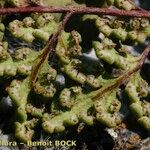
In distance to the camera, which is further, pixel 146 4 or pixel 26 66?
pixel 146 4

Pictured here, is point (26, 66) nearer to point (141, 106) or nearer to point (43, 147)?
point (43, 147)

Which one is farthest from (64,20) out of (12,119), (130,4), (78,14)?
(12,119)

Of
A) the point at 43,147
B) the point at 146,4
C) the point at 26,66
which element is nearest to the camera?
the point at 26,66

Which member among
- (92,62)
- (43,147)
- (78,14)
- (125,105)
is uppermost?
(78,14)

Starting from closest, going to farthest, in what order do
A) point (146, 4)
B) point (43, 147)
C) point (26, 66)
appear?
point (26, 66)
point (43, 147)
point (146, 4)

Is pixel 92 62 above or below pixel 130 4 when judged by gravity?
below

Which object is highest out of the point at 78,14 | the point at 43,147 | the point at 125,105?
the point at 78,14

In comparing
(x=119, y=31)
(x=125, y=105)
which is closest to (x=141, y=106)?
(x=125, y=105)

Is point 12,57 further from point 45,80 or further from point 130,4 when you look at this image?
point 130,4

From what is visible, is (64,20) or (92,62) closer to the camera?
(64,20)
